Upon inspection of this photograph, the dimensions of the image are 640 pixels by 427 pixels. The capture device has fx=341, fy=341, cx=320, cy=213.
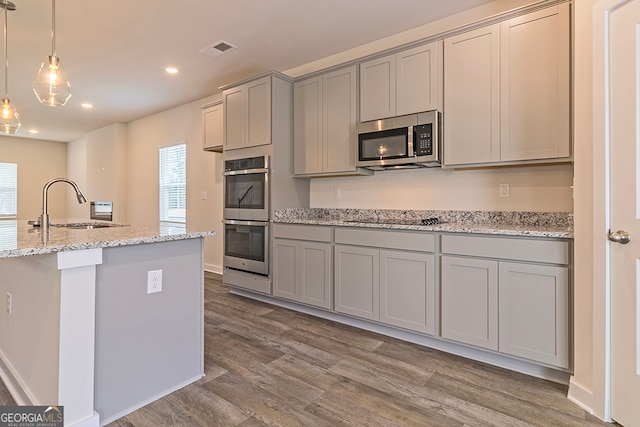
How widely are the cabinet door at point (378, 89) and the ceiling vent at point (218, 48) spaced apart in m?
1.39

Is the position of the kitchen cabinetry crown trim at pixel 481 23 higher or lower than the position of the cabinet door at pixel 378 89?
higher

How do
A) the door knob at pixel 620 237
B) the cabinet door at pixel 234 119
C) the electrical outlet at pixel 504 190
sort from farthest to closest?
the cabinet door at pixel 234 119 < the electrical outlet at pixel 504 190 < the door knob at pixel 620 237

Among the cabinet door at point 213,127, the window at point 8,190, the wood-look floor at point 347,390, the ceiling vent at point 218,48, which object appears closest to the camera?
the wood-look floor at point 347,390

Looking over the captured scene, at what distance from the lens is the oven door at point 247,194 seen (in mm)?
3609

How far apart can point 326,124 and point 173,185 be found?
3.39 meters

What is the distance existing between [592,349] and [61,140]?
1059cm

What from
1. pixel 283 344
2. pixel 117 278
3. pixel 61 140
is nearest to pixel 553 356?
pixel 283 344

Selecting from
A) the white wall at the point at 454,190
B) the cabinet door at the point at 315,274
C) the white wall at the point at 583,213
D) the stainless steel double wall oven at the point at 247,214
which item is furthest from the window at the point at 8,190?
the white wall at the point at 583,213

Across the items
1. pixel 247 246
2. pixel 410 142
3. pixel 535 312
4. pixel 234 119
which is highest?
pixel 234 119

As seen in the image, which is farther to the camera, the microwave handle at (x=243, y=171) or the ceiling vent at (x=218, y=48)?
the microwave handle at (x=243, y=171)

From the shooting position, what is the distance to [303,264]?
3291 mm

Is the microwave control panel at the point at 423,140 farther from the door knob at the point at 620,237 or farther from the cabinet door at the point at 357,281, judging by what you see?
the door knob at the point at 620,237

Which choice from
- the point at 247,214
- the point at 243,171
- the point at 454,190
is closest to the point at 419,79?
the point at 454,190

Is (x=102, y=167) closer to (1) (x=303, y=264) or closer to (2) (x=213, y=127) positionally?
(2) (x=213, y=127)
